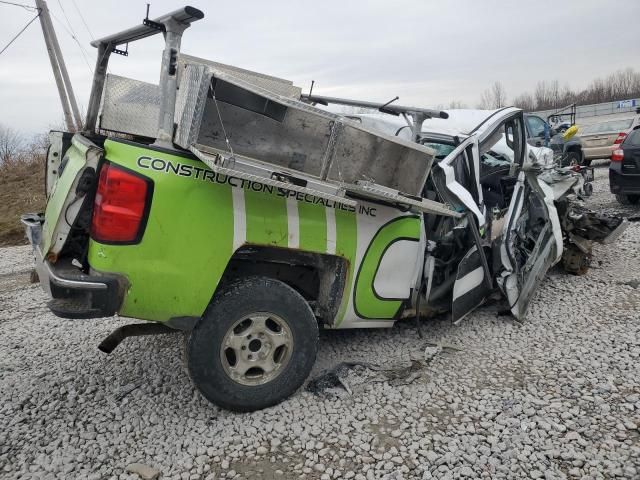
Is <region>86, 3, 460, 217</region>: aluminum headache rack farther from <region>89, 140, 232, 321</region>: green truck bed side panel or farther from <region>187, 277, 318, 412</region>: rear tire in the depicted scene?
<region>187, 277, 318, 412</region>: rear tire

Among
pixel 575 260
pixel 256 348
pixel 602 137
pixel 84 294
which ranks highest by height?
pixel 602 137

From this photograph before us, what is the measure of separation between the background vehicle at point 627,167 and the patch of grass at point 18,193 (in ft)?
35.8

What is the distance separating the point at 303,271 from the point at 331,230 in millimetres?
420

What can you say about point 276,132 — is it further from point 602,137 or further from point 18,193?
point 602,137

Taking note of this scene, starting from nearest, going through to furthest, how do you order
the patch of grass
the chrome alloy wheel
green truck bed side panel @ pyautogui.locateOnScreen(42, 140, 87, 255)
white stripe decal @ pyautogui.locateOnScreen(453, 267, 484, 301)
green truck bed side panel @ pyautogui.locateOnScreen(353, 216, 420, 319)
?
green truck bed side panel @ pyautogui.locateOnScreen(42, 140, 87, 255) → the chrome alloy wheel → green truck bed side panel @ pyautogui.locateOnScreen(353, 216, 420, 319) → white stripe decal @ pyautogui.locateOnScreen(453, 267, 484, 301) → the patch of grass

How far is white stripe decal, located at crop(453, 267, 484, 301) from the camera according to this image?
3668mm

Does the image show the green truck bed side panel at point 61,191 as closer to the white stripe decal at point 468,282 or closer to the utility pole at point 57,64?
the white stripe decal at point 468,282

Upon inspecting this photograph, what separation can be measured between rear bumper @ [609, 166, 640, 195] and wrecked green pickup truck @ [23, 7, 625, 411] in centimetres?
644

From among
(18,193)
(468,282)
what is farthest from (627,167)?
(18,193)

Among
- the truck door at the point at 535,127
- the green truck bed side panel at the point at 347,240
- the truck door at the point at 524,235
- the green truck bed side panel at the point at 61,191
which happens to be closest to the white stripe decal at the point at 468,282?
the truck door at the point at 524,235

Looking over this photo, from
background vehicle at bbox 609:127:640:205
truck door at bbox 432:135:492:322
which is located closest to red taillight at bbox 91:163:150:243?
truck door at bbox 432:135:492:322

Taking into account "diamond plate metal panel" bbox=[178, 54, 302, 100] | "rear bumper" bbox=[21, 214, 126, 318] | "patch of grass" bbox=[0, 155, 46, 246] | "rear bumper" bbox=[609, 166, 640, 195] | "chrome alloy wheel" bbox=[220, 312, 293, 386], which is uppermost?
"diamond plate metal panel" bbox=[178, 54, 302, 100]

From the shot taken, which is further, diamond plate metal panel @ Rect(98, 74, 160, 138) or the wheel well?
diamond plate metal panel @ Rect(98, 74, 160, 138)

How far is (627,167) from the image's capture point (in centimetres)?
844
